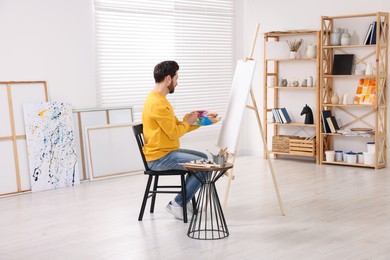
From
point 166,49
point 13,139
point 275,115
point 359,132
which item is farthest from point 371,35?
point 13,139

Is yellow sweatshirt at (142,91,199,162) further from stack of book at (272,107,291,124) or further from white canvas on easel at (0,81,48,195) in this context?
stack of book at (272,107,291,124)

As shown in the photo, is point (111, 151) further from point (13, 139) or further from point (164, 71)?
point (164, 71)

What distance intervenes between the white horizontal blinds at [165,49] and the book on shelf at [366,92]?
199cm

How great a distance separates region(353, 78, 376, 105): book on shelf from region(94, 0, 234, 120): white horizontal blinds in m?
1.99

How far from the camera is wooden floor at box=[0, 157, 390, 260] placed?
4172mm

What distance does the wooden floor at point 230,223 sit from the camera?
4172mm

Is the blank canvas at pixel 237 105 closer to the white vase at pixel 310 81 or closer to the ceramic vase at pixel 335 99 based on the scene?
the ceramic vase at pixel 335 99

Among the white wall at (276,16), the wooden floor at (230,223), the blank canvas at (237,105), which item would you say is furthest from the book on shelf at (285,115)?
the blank canvas at (237,105)

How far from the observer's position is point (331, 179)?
676cm

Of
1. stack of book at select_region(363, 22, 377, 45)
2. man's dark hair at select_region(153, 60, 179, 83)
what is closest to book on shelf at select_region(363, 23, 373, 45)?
stack of book at select_region(363, 22, 377, 45)

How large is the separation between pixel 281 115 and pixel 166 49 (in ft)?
5.96

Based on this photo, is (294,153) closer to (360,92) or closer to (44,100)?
(360,92)

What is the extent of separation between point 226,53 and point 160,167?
417 cm

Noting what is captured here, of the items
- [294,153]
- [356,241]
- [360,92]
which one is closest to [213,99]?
[294,153]
